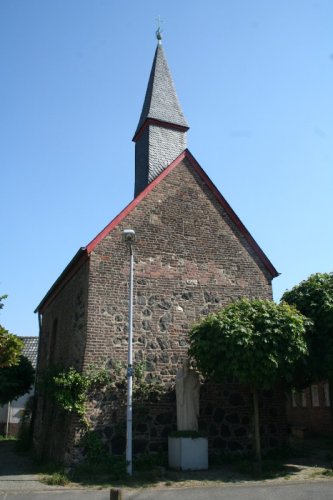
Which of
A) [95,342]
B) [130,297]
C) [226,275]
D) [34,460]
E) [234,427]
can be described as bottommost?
[34,460]

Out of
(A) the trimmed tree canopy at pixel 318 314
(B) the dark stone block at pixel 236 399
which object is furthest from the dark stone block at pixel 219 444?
(A) the trimmed tree canopy at pixel 318 314

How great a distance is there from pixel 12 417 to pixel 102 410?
1787 centimetres

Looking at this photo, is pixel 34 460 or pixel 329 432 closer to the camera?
pixel 34 460

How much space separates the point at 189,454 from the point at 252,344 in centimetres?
319

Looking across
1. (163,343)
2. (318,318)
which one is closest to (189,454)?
(163,343)

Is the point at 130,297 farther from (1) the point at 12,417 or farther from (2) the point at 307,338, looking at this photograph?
(1) the point at 12,417

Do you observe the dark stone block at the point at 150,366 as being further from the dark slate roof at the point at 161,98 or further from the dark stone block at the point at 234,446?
the dark slate roof at the point at 161,98

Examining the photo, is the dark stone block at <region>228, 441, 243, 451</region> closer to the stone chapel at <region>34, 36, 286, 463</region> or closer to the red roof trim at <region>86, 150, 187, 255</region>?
the stone chapel at <region>34, 36, 286, 463</region>

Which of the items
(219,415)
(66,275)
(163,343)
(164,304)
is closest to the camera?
(219,415)

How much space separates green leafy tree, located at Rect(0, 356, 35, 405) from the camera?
20.3m

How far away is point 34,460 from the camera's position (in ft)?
48.2

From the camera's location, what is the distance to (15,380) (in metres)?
21.5

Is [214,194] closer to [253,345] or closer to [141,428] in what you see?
[253,345]

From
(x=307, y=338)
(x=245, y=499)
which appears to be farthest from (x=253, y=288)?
(x=245, y=499)
